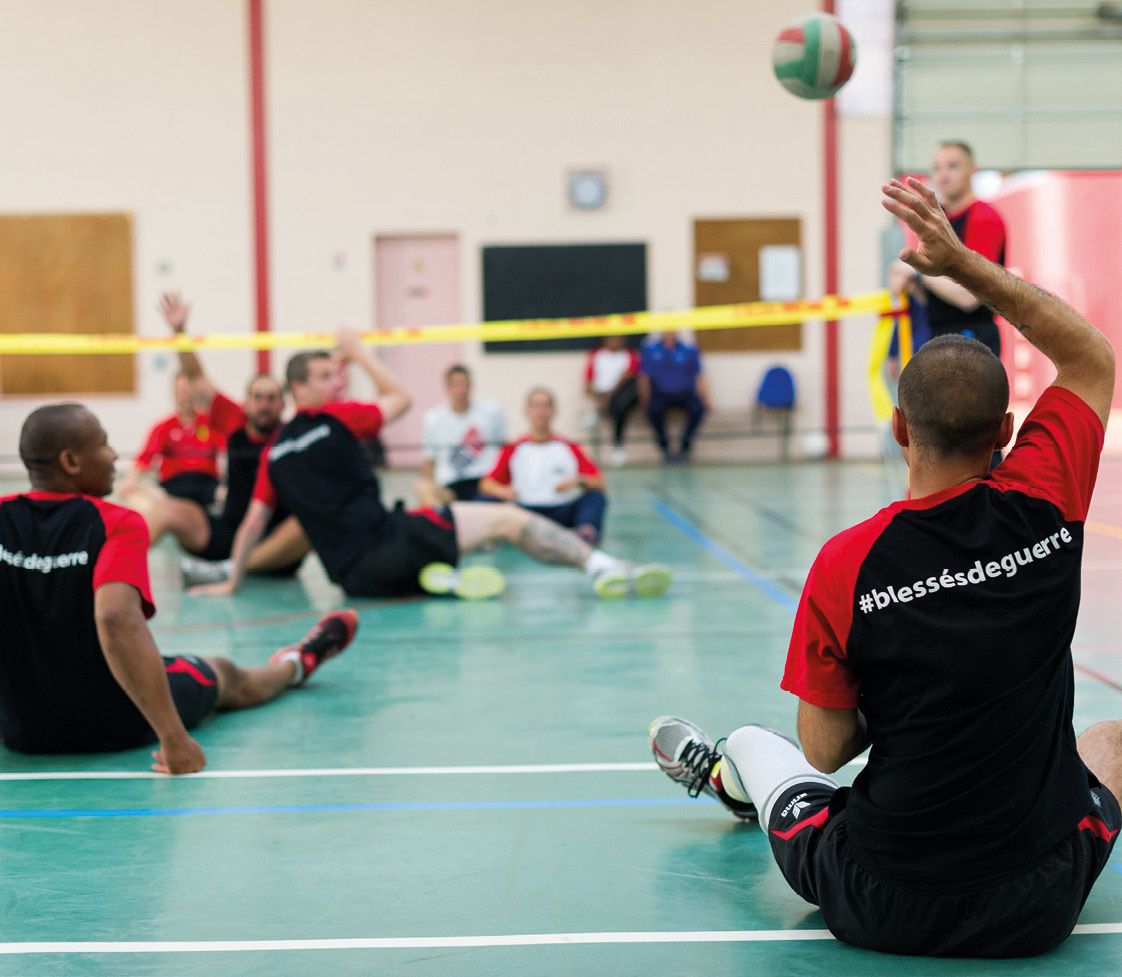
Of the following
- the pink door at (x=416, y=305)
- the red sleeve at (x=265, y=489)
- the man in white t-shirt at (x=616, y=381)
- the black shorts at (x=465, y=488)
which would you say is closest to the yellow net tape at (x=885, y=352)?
the black shorts at (x=465, y=488)

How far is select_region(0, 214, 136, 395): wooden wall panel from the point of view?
17188 millimetres

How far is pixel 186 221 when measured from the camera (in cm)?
1731

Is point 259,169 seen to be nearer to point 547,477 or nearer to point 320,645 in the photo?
point 547,477

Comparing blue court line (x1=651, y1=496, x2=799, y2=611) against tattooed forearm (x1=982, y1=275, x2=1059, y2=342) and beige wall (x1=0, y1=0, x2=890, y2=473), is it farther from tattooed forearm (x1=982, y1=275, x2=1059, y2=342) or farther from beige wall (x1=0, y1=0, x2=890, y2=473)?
beige wall (x1=0, y1=0, x2=890, y2=473)

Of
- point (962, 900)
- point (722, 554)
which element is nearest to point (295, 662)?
point (962, 900)

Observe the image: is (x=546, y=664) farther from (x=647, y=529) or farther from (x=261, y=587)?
(x=647, y=529)

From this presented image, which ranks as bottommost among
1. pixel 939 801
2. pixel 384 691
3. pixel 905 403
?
pixel 384 691

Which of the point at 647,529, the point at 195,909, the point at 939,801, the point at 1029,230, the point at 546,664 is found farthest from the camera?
the point at 1029,230

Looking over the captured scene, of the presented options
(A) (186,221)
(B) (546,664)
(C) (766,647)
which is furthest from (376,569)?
(A) (186,221)

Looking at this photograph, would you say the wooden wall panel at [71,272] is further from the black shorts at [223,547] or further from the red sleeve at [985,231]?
the red sleeve at [985,231]

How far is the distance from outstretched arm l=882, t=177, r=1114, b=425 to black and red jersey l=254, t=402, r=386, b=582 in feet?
15.3

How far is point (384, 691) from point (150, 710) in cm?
139

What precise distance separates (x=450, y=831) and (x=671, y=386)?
44.8 ft

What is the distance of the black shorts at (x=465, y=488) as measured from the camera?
9.68 metres
